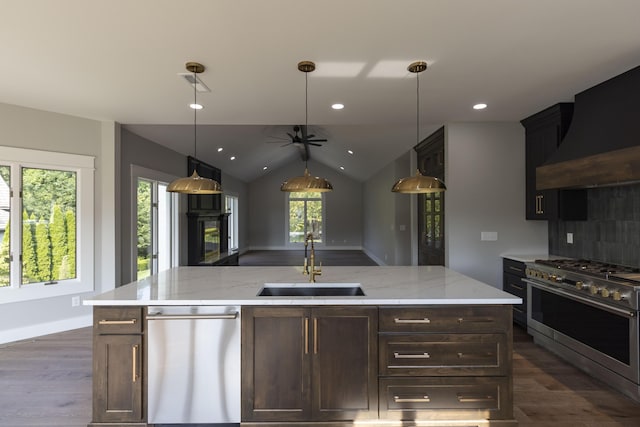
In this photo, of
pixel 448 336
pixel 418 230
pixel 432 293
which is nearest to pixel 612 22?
pixel 432 293

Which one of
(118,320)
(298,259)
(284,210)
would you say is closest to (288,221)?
(284,210)

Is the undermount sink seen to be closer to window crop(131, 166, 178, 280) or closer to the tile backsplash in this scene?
the tile backsplash

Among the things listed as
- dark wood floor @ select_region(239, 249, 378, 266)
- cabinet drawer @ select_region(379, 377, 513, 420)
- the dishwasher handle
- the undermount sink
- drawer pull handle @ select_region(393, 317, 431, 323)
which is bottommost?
dark wood floor @ select_region(239, 249, 378, 266)

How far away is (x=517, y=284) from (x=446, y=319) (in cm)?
237

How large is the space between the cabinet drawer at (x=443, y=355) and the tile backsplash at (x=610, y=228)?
2046mm

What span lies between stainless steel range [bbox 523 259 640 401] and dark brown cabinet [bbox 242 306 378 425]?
6.26 feet

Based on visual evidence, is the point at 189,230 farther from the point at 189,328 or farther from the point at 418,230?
the point at 189,328

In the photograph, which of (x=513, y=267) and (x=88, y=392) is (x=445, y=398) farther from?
(x=88, y=392)

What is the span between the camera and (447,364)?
2.14 m

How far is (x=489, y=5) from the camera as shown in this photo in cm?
202

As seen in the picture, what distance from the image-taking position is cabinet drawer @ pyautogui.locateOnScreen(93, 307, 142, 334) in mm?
2115

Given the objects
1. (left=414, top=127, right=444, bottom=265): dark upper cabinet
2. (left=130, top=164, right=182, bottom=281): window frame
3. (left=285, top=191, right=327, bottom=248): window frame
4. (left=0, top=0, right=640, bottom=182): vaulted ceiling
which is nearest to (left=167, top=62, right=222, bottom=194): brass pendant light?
(left=0, top=0, right=640, bottom=182): vaulted ceiling

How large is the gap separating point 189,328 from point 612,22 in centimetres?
323

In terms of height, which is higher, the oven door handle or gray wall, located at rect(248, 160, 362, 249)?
gray wall, located at rect(248, 160, 362, 249)
